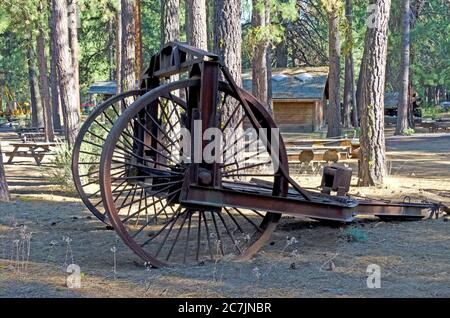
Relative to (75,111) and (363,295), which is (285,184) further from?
(75,111)

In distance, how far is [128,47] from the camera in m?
16.3

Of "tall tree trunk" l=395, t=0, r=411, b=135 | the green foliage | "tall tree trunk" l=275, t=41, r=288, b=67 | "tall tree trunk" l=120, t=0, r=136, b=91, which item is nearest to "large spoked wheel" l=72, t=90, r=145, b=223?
"tall tree trunk" l=120, t=0, r=136, b=91

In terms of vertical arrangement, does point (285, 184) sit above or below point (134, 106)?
below

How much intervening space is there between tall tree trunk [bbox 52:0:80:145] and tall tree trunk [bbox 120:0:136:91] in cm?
161

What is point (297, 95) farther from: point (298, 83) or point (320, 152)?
point (320, 152)

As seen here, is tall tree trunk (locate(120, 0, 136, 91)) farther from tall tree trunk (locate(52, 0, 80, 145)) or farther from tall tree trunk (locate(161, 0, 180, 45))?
tall tree trunk (locate(161, 0, 180, 45))

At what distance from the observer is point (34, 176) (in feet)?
49.6

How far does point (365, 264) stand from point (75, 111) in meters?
10.3

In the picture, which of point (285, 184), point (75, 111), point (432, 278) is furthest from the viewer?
point (75, 111)

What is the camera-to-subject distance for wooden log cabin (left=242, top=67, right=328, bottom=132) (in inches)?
1383

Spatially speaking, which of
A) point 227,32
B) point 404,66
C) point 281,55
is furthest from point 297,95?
point 227,32

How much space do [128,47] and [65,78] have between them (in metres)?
2.39
